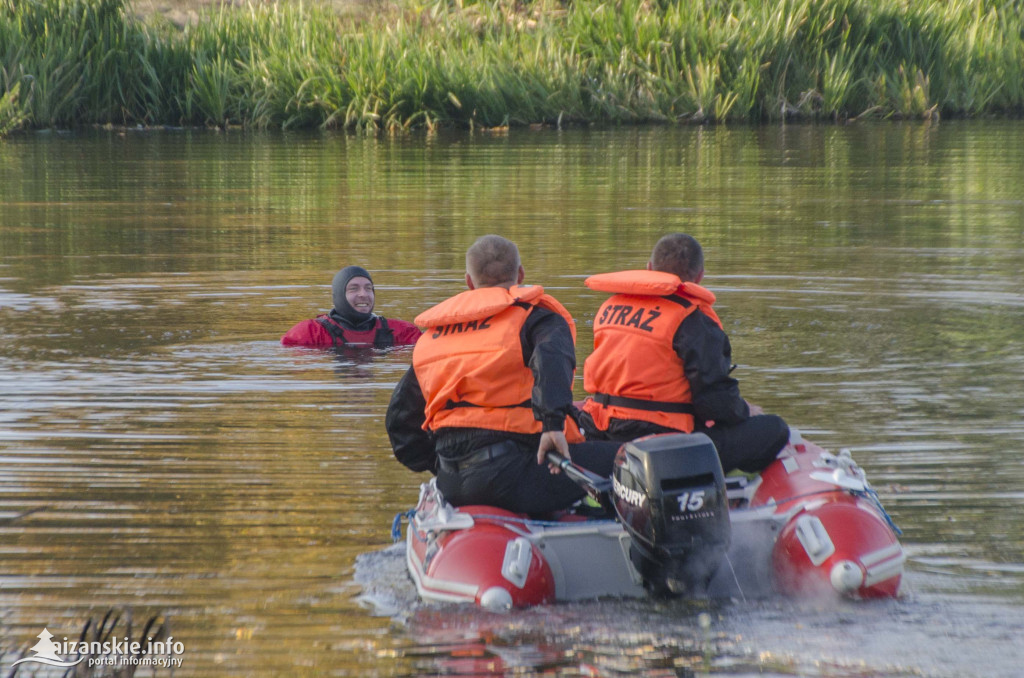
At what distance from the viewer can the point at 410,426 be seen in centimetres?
593

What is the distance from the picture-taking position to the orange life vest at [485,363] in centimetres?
542

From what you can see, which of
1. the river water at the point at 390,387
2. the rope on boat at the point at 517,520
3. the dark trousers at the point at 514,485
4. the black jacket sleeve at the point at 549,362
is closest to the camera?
the river water at the point at 390,387

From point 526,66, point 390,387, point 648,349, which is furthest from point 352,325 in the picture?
point 526,66

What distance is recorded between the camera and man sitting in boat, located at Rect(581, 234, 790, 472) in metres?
5.77

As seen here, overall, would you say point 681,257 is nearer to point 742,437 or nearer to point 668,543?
point 742,437

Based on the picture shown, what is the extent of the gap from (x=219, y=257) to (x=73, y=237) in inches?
97.7

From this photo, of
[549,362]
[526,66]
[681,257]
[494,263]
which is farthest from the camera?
[526,66]

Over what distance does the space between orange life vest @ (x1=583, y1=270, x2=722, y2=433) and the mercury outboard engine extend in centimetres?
68

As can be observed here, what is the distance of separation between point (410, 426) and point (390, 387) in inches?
134

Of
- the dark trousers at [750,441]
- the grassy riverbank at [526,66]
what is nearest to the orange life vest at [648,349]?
the dark trousers at [750,441]

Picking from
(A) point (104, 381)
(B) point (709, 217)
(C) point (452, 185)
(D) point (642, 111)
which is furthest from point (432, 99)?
(A) point (104, 381)

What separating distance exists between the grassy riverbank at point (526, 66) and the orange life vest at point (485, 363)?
23.0m

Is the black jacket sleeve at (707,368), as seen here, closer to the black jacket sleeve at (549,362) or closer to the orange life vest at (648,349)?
the orange life vest at (648,349)

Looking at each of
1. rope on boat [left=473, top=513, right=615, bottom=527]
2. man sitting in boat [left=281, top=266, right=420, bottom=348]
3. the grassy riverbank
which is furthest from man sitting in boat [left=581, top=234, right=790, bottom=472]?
the grassy riverbank
